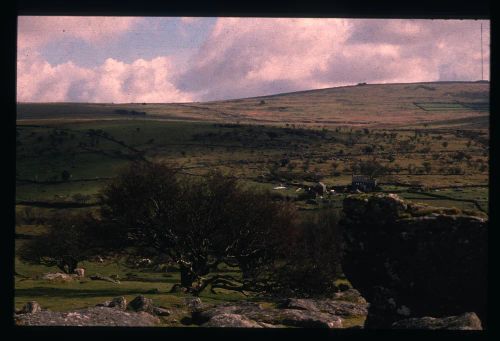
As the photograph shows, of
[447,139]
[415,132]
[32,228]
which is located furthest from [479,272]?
[415,132]

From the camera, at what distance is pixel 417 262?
14023 mm

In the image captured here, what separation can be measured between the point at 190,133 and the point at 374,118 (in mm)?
77691

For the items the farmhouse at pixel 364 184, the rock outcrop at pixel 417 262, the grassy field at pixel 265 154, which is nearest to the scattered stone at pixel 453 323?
the rock outcrop at pixel 417 262

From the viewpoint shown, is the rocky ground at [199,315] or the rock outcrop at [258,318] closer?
the rocky ground at [199,315]

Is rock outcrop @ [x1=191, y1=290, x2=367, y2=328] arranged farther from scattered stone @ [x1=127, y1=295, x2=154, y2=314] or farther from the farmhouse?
the farmhouse

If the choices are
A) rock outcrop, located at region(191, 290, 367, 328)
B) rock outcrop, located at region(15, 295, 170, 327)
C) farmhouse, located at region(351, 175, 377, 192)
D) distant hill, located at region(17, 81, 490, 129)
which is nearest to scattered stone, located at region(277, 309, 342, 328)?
rock outcrop, located at region(191, 290, 367, 328)

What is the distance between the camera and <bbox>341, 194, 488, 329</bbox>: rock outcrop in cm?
1320

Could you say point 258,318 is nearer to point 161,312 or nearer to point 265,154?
point 161,312

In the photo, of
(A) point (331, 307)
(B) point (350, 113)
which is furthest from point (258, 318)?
(B) point (350, 113)

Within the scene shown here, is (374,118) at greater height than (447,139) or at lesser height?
greater

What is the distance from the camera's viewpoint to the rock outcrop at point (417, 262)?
1320cm

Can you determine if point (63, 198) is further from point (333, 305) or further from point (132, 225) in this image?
point (333, 305)

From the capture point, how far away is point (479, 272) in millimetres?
12953

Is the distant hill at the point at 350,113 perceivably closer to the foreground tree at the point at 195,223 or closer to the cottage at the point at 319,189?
the cottage at the point at 319,189
